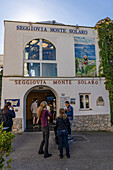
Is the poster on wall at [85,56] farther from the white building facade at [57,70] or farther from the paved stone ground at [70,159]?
the paved stone ground at [70,159]

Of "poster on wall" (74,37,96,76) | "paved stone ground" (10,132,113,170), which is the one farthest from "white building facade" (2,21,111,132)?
"paved stone ground" (10,132,113,170)

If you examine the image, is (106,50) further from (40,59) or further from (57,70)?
(40,59)

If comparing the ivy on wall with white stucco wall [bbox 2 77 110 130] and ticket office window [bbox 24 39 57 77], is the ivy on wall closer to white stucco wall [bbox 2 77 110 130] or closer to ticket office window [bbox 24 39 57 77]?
white stucco wall [bbox 2 77 110 130]

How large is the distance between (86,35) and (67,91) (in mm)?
4737

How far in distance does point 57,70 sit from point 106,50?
13.5 ft

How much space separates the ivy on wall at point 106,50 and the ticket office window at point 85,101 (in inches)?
61.9

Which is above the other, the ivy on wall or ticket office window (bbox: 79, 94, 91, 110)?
the ivy on wall

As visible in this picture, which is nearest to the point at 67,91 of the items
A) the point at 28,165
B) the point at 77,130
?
the point at 77,130

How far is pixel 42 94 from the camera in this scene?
14.2 m

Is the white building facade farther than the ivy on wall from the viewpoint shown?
No

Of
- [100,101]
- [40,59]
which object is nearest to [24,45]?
[40,59]

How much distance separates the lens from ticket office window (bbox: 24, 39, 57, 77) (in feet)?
29.1

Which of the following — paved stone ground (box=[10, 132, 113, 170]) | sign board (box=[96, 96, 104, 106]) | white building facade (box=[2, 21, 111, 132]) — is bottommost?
paved stone ground (box=[10, 132, 113, 170])

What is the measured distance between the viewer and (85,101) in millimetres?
9094
